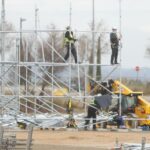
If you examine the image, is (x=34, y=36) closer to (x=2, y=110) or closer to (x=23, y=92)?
(x=2, y=110)

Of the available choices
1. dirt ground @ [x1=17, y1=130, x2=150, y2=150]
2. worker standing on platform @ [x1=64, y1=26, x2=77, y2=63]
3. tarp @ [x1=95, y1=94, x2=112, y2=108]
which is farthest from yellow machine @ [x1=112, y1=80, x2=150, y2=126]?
worker standing on platform @ [x1=64, y1=26, x2=77, y2=63]

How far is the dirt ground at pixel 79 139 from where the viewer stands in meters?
24.8

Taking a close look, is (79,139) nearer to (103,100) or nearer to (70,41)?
(103,100)

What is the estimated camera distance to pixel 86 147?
24.2 meters

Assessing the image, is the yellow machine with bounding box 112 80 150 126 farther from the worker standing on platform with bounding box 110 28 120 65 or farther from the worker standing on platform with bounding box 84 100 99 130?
the worker standing on platform with bounding box 110 28 120 65

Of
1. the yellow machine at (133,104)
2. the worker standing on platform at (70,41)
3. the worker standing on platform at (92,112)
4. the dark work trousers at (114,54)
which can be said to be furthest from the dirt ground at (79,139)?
the worker standing on platform at (70,41)

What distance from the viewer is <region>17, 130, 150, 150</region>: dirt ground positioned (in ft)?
81.4

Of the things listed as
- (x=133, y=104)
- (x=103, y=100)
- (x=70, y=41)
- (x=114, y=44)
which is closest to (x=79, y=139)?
(x=103, y=100)

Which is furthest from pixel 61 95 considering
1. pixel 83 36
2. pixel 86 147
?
pixel 86 147

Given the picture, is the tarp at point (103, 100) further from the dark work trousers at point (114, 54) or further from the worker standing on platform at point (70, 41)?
the worker standing on platform at point (70, 41)

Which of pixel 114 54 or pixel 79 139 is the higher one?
pixel 114 54

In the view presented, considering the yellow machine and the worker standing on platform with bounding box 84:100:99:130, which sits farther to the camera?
the yellow machine

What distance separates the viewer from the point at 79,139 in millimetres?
28656

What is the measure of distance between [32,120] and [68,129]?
2.17 m
